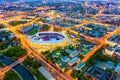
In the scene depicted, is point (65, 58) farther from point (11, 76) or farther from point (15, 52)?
point (15, 52)

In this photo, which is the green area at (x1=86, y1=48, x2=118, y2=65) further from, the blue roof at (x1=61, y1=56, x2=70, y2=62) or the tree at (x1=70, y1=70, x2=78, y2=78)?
the tree at (x1=70, y1=70, x2=78, y2=78)

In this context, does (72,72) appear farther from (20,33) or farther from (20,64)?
(20,33)

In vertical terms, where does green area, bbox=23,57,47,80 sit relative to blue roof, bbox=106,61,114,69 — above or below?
above

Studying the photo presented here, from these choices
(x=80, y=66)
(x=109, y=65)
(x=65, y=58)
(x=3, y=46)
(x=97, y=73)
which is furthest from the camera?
(x=3, y=46)

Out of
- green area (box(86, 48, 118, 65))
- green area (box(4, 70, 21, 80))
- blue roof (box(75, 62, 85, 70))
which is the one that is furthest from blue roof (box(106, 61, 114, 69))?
green area (box(4, 70, 21, 80))

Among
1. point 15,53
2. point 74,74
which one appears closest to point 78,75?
point 74,74

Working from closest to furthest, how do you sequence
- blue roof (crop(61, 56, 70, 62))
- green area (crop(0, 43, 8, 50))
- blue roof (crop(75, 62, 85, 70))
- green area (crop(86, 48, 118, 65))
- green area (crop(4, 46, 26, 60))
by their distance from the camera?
1. blue roof (crop(75, 62, 85, 70))
2. green area (crop(86, 48, 118, 65))
3. blue roof (crop(61, 56, 70, 62))
4. green area (crop(4, 46, 26, 60))
5. green area (crop(0, 43, 8, 50))

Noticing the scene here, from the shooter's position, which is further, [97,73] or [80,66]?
[80,66]

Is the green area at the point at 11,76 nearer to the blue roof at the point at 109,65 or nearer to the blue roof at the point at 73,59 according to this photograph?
the blue roof at the point at 73,59

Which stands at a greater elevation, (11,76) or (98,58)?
(11,76)
